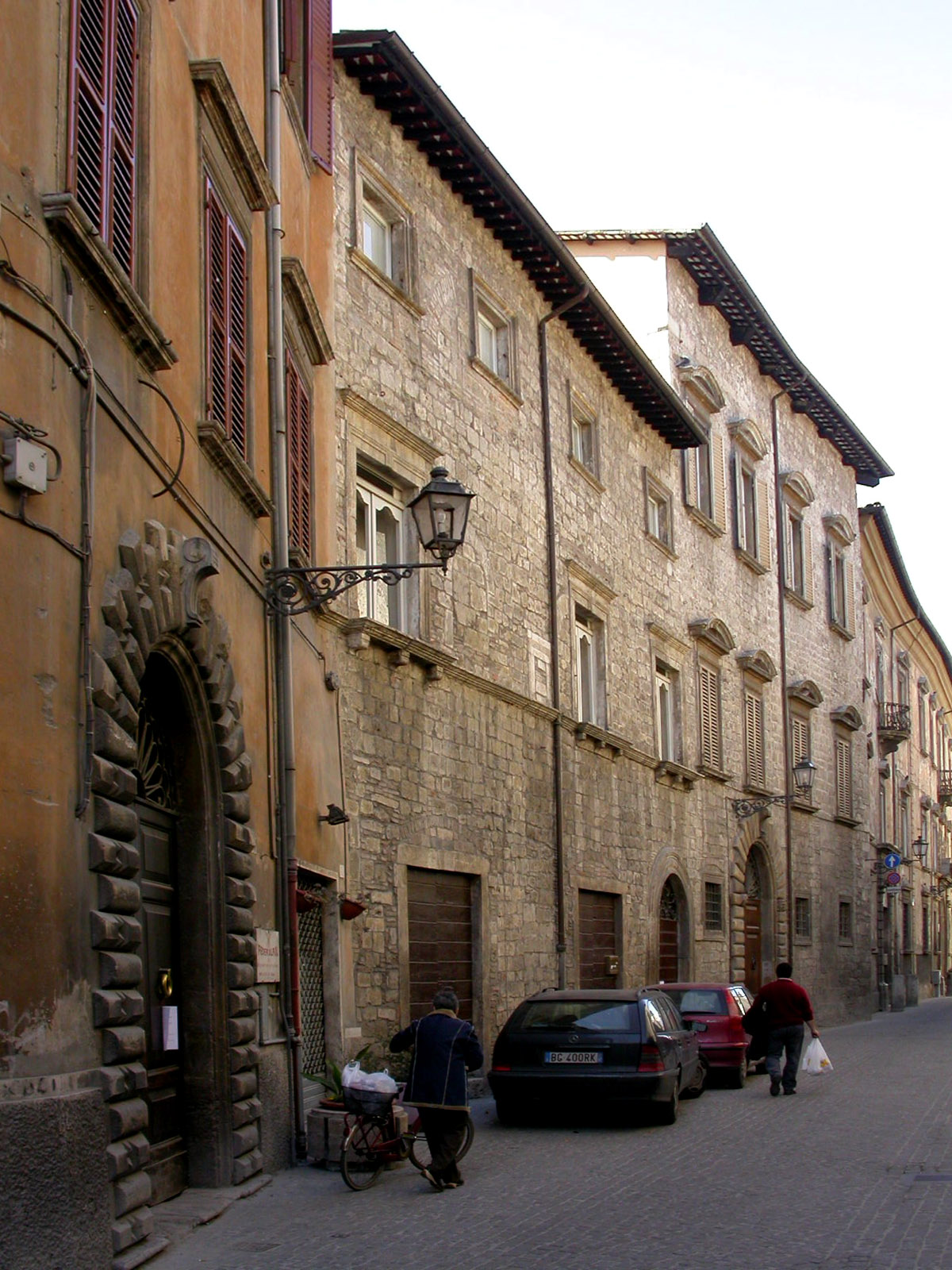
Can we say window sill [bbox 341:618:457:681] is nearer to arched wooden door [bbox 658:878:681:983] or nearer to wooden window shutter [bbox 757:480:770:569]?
arched wooden door [bbox 658:878:681:983]

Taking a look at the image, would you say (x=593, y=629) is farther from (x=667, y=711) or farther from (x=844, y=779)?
(x=844, y=779)

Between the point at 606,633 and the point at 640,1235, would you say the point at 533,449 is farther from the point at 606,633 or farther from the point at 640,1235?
the point at 640,1235

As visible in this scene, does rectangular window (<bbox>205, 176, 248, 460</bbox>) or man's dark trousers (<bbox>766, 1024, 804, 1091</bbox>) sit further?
man's dark trousers (<bbox>766, 1024, 804, 1091</bbox>)

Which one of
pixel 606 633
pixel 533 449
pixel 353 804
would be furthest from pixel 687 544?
pixel 353 804

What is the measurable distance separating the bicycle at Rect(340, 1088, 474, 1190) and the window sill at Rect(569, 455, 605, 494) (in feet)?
40.4

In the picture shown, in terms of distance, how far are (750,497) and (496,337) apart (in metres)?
12.6

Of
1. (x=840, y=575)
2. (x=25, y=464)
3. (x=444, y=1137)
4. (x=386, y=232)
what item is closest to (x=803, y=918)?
(x=840, y=575)

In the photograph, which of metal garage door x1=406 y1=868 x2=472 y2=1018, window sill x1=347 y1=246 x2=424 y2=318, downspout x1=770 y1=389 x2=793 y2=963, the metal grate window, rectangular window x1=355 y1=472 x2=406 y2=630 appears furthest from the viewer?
downspout x1=770 y1=389 x2=793 y2=963

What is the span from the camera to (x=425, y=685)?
671 inches


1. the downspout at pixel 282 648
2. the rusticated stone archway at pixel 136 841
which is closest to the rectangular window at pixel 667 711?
the downspout at pixel 282 648

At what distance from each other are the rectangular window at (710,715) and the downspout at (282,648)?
51.6 feet

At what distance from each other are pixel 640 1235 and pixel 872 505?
110ft

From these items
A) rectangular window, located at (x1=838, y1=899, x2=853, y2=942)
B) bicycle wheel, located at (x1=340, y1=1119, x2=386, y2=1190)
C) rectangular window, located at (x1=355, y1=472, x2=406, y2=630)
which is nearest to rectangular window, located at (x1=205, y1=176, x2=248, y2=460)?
rectangular window, located at (x1=355, y1=472, x2=406, y2=630)

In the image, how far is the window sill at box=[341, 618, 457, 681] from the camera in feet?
50.1
